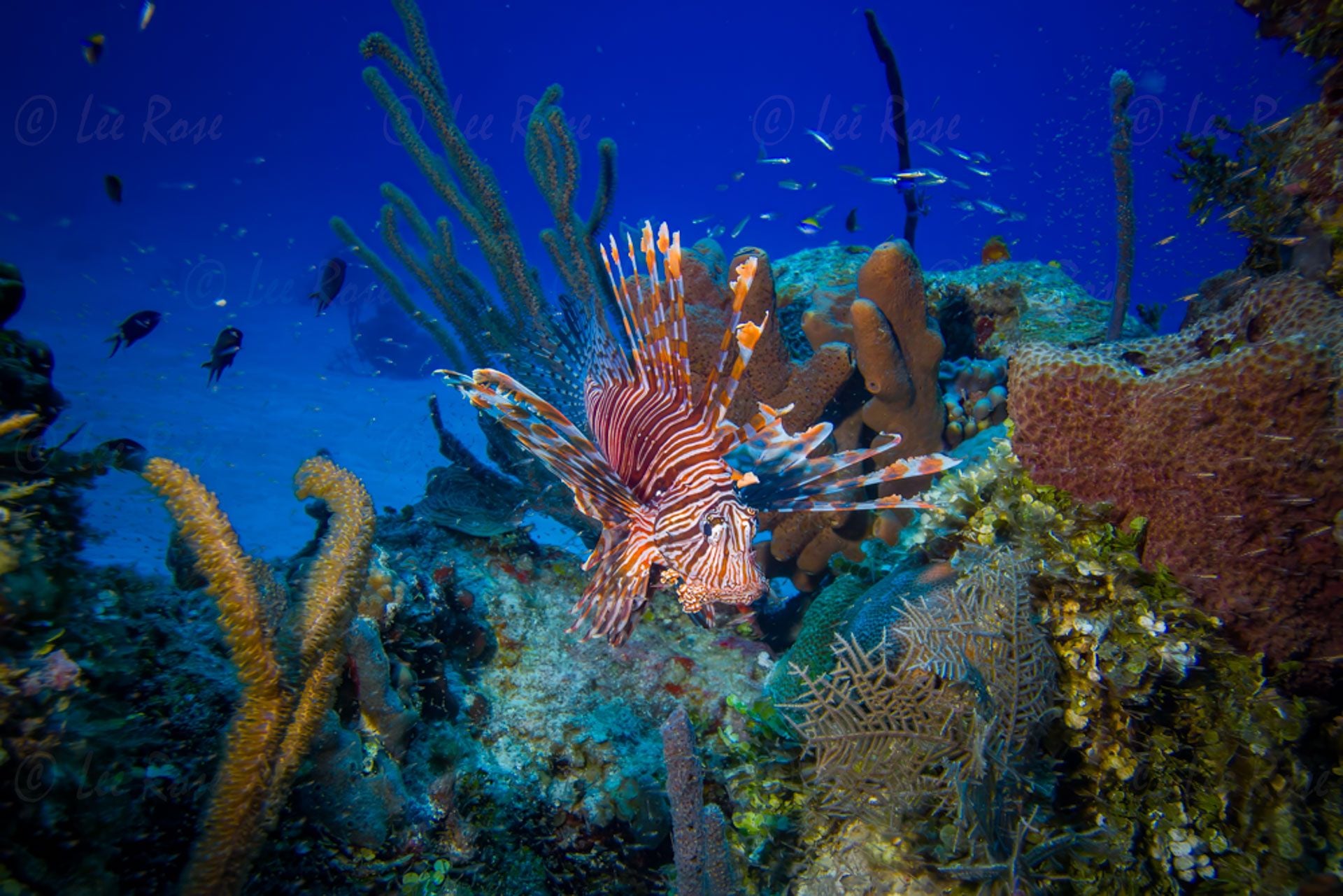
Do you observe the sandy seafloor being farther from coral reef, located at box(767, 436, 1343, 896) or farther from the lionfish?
coral reef, located at box(767, 436, 1343, 896)

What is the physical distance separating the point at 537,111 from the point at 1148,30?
4478 inches

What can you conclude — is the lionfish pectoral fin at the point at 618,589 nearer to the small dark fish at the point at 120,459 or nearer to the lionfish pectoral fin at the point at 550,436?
the lionfish pectoral fin at the point at 550,436

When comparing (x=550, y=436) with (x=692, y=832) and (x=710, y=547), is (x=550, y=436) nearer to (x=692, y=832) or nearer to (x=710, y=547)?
(x=710, y=547)

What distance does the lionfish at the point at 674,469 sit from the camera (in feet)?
8.27

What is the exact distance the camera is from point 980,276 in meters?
6.04

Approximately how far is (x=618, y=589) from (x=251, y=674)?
1414 millimetres

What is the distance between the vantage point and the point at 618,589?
2.69 meters

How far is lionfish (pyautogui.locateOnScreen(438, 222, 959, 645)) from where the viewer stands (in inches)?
99.3

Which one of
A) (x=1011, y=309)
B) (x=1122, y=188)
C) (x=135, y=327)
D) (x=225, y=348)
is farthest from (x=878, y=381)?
(x=135, y=327)

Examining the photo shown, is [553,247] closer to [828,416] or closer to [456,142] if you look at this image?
[456,142]

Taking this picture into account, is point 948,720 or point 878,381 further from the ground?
point 878,381

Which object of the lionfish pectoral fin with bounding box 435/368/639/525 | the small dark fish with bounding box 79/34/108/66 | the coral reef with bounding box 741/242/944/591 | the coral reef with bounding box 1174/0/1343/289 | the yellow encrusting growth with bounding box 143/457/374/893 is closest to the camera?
the yellow encrusting growth with bounding box 143/457/374/893

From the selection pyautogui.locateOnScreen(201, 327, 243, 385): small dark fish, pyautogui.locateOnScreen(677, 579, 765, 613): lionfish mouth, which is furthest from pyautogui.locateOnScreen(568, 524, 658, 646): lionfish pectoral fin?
pyautogui.locateOnScreen(201, 327, 243, 385): small dark fish

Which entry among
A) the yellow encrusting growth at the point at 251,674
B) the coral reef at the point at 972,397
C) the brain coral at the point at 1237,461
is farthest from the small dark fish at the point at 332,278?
the brain coral at the point at 1237,461
